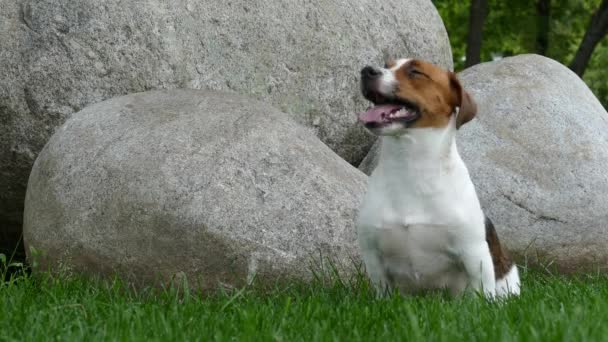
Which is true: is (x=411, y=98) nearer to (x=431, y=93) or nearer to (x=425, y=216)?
(x=431, y=93)

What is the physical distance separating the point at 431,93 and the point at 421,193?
1.89 feet

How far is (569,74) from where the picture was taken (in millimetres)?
9359

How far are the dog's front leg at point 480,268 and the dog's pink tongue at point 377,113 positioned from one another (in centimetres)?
90

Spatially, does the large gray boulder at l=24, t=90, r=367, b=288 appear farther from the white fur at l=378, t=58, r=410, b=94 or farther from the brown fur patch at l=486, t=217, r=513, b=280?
the white fur at l=378, t=58, r=410, b=94

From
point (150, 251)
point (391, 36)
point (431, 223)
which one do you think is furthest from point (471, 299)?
point (391, 36)

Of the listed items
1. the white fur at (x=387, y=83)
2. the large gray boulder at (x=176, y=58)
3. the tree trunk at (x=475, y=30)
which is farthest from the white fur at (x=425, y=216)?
the tree trunk at (x=475, y=30)

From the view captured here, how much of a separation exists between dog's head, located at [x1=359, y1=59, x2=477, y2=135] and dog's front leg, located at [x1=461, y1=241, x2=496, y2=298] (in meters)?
0.74

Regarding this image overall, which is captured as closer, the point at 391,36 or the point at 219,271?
the point at 219,271

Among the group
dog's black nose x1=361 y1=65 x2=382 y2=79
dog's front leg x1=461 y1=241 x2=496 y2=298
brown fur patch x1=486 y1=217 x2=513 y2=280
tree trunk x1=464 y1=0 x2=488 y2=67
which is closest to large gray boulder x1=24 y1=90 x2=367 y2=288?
brown fur patch x1=486 y1=217 x2=513 y2=280

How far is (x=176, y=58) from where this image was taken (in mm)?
8273

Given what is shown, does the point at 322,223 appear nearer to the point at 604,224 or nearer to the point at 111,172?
the point at 111,172

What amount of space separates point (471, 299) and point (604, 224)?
3.05 m

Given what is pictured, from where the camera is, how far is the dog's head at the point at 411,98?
5770mm

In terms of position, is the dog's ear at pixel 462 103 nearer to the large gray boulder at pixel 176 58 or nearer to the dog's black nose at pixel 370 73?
the dog's black nose at pixel 370 73
